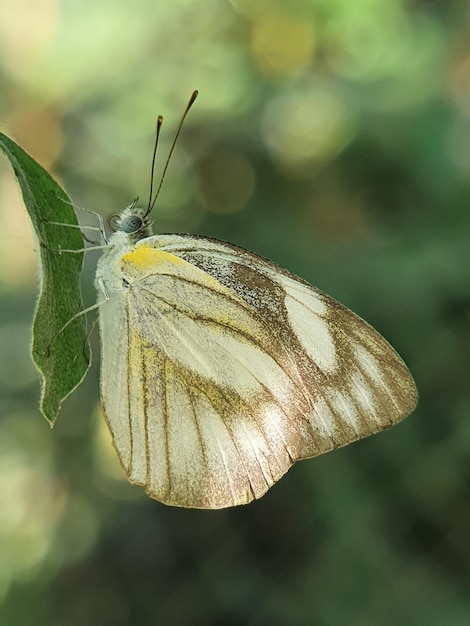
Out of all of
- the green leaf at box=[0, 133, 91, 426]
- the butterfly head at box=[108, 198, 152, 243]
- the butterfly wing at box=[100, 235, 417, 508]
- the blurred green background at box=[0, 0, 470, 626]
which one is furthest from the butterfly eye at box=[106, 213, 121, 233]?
the blurred green background at box=[0, 0, 470, 626]

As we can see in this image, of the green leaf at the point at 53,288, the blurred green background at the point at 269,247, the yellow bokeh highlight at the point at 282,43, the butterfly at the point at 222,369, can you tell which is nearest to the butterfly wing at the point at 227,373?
the butterfly at the point at 222,369

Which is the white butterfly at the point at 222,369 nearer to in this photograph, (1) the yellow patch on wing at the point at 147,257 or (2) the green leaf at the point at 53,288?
(1) the yellow patch on wing at the point at 147,257

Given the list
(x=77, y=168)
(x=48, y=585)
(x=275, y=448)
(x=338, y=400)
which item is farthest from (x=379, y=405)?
(x=77, y=168)

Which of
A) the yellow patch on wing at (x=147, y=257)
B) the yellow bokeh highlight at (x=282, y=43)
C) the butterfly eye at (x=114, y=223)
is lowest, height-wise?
the yellow patch on wing at (x=147, y=257)

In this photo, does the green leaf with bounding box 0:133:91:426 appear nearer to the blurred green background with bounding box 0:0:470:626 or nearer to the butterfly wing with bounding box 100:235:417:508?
the butterfly wing with bounding box 100:235:417:508

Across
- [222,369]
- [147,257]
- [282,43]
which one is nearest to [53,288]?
[147,257]

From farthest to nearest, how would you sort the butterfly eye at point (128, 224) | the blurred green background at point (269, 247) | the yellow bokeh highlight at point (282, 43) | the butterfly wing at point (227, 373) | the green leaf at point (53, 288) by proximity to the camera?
the yellow bokeh highlight at point (282, 43)
the blurred green background at point (269, 247)
the butterfly eye at point (128, 224)
the butterfly wing at point (227, 373)
the green leaf at point (53, 288)

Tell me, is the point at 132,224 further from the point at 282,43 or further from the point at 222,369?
the point at 282,43
